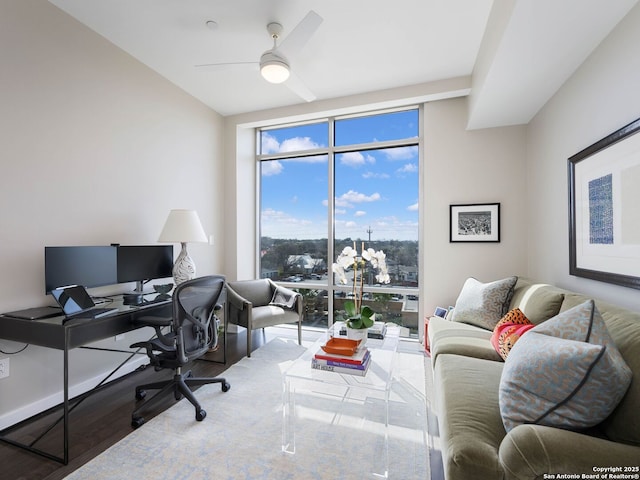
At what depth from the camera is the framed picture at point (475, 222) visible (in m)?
3.35

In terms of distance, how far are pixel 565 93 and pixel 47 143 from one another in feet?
12.9

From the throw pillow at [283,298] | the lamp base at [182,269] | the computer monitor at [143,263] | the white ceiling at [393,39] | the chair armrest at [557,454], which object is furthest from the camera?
the throw pillow at [283,298]

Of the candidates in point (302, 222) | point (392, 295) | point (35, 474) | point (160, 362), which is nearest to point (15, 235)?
point (160, 362)

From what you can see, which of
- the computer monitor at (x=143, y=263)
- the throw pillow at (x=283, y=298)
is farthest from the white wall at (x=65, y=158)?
the throw pillow at (x=283, y=298)

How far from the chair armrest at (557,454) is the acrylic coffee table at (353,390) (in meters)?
0.75

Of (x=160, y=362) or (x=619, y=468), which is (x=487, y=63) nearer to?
(x=619, y=468)

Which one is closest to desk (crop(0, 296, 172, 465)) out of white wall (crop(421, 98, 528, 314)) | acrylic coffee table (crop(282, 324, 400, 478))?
acrylic coffee table (crop(282, 324, 400, 478))

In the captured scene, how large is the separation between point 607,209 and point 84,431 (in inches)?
141

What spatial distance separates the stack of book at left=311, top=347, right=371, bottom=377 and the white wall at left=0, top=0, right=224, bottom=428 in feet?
6.54

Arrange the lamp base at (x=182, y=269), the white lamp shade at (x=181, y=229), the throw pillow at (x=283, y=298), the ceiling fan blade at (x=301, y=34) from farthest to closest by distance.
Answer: the throw pillow at (x=283, y=298), the lamp base at (x=182, y=269), the white lamp shade at (x=181, y=229), the ceiling fan blade at (x=301, y=34)

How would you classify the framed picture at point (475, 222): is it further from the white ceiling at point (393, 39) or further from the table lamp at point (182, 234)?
the table lamp at point (182, 234)

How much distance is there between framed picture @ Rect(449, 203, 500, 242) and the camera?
11.0ft

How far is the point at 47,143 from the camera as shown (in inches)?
89.9

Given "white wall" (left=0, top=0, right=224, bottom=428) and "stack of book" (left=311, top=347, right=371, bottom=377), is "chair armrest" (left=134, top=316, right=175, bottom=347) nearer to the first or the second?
"white wall" (left=0, top=0, right=224, bottom=428)
